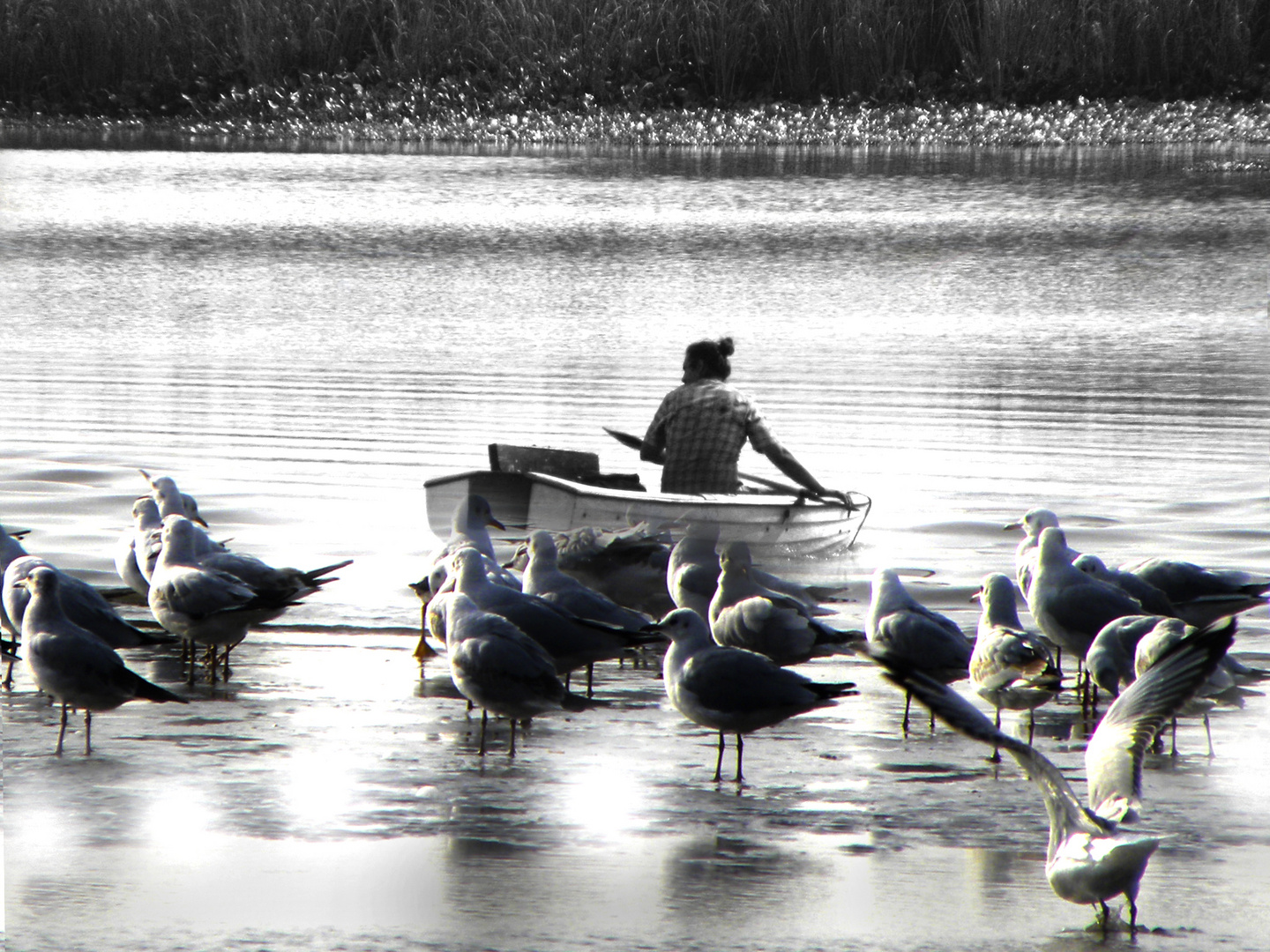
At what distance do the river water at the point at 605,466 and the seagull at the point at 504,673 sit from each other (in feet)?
0.79

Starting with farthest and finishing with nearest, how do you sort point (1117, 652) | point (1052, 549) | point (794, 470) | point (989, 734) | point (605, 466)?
point (605, 466)
point (794, 470)
point (1052, 549)
point (1117, 652)
point (989, 734)

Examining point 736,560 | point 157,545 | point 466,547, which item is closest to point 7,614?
point 157,545

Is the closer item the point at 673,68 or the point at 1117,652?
the point at 1117,652

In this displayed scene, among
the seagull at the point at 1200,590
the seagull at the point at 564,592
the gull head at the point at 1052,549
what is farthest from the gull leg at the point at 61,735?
the seagull at the point at 1200,590

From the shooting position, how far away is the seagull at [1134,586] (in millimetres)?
→ 9336

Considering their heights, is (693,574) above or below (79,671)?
above

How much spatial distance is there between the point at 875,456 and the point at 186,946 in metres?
12.5

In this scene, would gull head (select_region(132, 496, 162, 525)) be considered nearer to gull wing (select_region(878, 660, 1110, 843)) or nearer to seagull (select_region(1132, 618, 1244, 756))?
seagull (select_region(1132, 618, 1244, 756))

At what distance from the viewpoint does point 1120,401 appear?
72.3 feet

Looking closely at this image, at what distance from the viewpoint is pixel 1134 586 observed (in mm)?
9352

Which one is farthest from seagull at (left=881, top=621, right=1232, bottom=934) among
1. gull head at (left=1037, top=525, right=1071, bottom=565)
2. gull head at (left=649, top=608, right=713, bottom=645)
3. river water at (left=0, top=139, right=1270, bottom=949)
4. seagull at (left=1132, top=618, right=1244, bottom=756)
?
gull head at (left=1037, top=525, right=1071, bottom=565)

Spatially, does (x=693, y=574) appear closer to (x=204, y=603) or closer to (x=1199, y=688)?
(x=204, y=603)

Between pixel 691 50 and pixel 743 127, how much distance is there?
10.9 feet

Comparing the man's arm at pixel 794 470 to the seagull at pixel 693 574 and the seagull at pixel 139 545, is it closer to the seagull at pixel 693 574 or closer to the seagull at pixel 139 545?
the seagull at pixel 693 574
